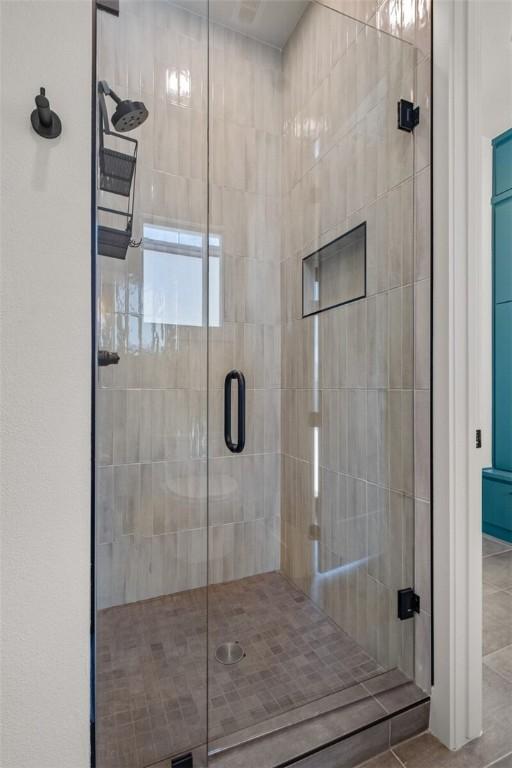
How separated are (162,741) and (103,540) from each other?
57 cm

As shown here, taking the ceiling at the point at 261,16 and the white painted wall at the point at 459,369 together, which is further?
the ceiling at the point at 261,16

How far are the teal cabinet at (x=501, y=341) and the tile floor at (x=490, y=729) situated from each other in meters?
0.95

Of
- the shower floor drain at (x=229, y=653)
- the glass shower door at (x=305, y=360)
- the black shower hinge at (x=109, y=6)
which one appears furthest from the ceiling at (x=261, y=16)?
the shower floor drain at (x=229, y=653)

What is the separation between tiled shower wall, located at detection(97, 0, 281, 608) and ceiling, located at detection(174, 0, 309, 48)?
0.05m

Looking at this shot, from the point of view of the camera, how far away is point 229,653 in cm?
149

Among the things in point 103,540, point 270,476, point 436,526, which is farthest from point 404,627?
point 103,540

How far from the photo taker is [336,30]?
174 cm

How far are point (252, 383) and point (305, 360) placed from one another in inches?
12.6

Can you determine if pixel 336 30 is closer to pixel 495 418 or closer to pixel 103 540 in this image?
pixel 103 540

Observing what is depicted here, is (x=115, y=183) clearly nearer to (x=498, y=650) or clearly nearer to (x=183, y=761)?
(x=183, y=761)

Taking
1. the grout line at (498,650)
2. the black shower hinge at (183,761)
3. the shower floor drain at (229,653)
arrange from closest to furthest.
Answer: the black shower hinge at (183,761), the shower floor drain at (229,653), the grout line at (498,650)

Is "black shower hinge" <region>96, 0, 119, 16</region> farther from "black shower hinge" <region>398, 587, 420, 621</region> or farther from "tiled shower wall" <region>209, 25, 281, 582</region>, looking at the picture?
"black shower hinge" <region>398, 587, 420, 621</region>
